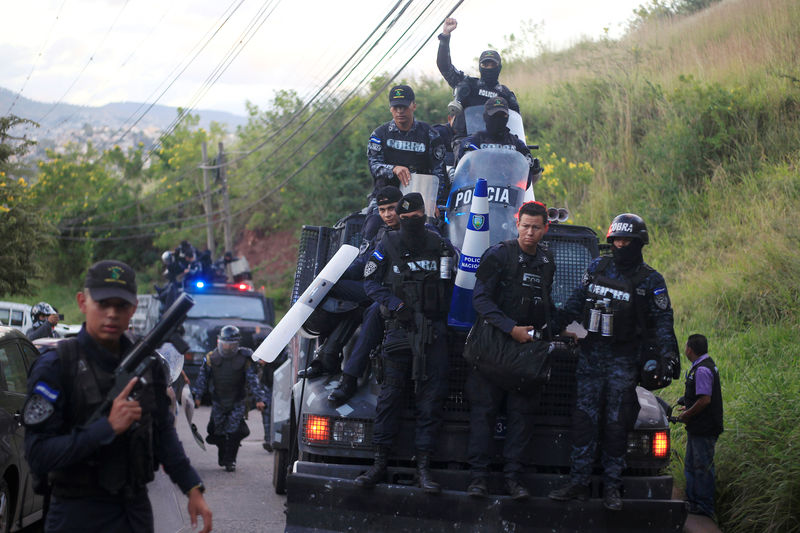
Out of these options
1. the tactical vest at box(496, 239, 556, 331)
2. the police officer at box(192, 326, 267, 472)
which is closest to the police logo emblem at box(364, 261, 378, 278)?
the tactical vest at box(496, 239, 556, 331)

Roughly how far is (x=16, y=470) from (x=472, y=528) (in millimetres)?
3341

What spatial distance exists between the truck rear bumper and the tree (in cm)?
1884

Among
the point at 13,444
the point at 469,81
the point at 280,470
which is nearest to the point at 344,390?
the point at 13,444

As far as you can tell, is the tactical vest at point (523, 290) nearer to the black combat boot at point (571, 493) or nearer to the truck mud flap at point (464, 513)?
the black combat boot at point (571, 493)

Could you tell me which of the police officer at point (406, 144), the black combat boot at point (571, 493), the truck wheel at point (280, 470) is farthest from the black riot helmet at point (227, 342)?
the black combat boot at point (571, 493)

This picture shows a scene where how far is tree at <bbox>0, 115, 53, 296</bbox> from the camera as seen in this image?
73.2ft

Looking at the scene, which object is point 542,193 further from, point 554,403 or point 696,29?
point 554,403

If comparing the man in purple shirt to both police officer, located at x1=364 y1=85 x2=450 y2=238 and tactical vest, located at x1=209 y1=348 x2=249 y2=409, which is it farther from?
tactical vest, located at x1=209 y1=348 x2=249 y2=409

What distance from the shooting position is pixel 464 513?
570 centimetres

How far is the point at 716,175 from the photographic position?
15.5 metres

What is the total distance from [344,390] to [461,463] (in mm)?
919

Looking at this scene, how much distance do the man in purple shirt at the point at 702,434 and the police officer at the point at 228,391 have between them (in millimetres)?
5764

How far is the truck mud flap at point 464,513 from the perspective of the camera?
18.7 ft

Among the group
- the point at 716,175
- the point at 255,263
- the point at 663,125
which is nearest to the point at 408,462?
the point at 716,175
